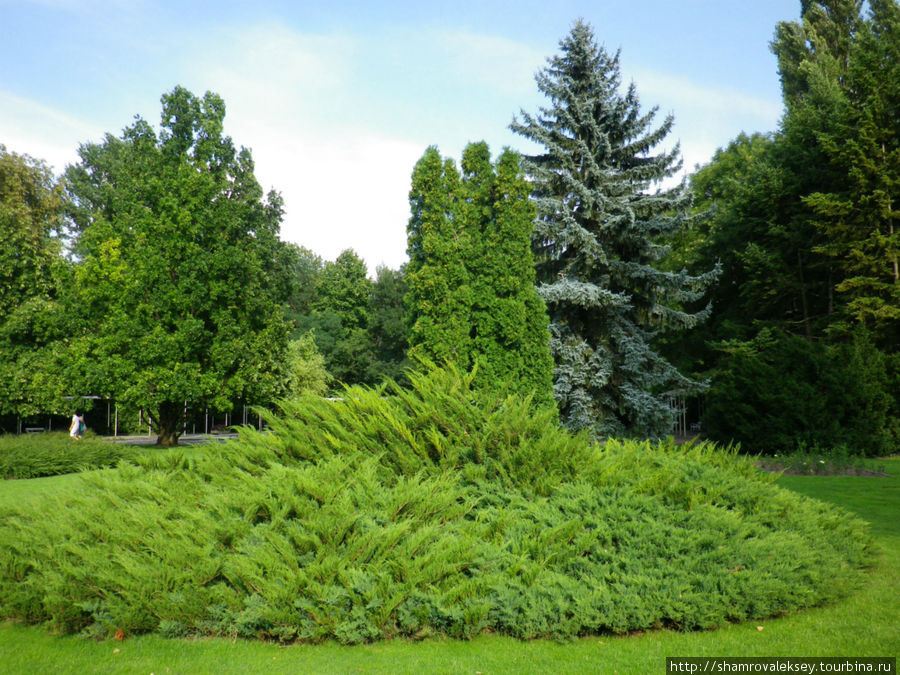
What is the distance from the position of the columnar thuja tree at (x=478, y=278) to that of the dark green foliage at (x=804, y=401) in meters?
5.74

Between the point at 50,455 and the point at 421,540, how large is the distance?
1495 centimetres

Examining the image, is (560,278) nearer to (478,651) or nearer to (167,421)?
(167,421)

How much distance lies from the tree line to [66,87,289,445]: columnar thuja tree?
7 cm

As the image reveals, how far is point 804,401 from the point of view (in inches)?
675

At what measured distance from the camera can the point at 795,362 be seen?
18.1m

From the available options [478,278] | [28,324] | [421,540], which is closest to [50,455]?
[28,324]

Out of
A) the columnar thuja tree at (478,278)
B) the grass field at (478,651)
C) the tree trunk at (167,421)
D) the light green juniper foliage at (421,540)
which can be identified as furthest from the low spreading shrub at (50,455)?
the grass field at (478,651)

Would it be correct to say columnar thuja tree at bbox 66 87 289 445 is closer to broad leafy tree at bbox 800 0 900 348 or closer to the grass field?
the grass field

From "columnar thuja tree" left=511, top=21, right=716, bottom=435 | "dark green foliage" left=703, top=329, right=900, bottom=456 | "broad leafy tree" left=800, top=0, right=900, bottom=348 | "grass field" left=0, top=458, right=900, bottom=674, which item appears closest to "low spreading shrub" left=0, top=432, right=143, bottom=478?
"grass field" left=0, top=458, right=900, bottom=674

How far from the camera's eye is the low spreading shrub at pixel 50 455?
50.2ft

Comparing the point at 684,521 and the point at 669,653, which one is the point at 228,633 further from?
the point at 684,521

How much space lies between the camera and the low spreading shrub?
50.2 feet

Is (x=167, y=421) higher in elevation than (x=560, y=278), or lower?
lower

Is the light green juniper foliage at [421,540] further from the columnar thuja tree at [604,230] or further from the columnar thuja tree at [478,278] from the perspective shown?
the columnar thuja tree at [604,230]
